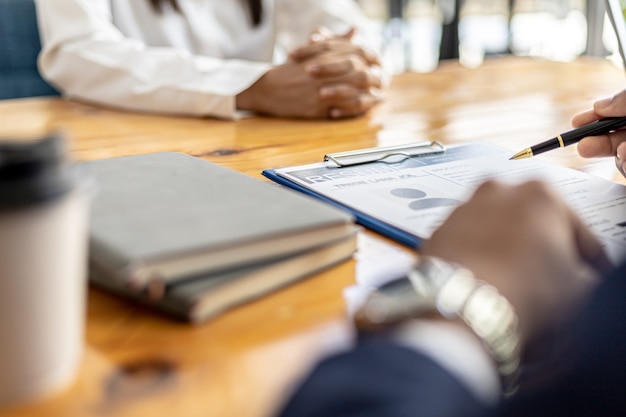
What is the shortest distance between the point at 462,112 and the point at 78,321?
2.91 ft

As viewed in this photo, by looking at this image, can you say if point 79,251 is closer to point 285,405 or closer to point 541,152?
point 285,405

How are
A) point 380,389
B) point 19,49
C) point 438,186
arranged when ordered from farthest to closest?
point 19,49
point 438,186
point 380,389

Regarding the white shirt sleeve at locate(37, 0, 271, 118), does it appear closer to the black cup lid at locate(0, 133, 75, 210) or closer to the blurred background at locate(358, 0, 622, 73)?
the black cup lid at locate(0, 133, 75, 210)

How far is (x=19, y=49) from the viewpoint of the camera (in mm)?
1615

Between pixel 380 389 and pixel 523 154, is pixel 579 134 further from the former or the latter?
pixel 380 389

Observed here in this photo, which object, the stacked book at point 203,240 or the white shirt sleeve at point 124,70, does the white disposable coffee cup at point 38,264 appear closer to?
the stacked book at point 203,240

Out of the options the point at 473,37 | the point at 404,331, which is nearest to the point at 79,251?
the point at 404,331

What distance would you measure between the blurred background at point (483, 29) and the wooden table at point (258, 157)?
2276mm

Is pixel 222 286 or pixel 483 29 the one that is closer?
pixel 222 286

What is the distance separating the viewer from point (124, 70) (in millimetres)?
1196

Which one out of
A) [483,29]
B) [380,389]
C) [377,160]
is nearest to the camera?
[380,389]

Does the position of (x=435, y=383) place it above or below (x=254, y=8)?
below

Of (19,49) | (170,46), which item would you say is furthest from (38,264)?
(19,49)

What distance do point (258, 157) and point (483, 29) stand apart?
3.71 m
